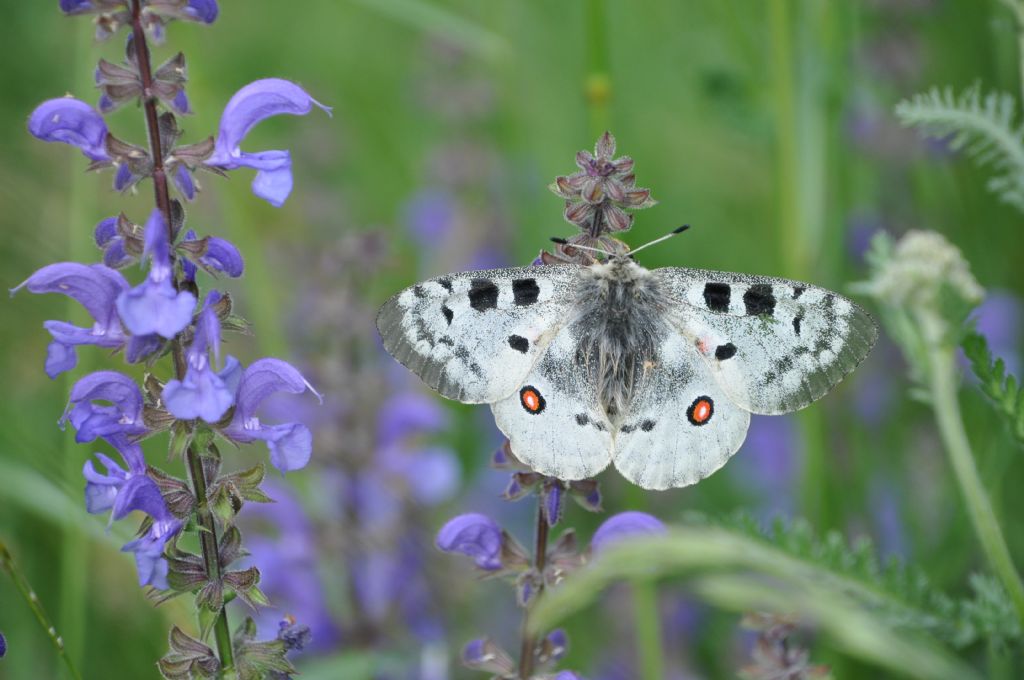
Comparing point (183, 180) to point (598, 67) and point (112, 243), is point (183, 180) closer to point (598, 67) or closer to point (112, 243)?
point (112, 243)

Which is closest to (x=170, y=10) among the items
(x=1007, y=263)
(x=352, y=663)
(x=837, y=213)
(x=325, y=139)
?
(x=352, y=663)

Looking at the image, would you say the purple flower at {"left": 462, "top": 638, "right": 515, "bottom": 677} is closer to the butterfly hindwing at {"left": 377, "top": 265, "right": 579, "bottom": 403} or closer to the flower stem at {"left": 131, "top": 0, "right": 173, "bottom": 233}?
the butterfly hindwing at {"left": 377, "top": 265, "right": 579, "bottom": 403}

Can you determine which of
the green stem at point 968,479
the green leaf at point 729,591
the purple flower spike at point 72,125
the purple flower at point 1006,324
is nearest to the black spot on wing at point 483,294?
the purple flower spike at point 72,125

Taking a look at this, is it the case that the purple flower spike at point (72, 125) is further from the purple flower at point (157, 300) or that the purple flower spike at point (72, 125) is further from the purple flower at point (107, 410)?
the purple flower at point (107, 410)

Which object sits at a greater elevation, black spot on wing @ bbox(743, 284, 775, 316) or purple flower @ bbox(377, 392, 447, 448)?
purple flower @ bbox(377, 392, 447, 448)

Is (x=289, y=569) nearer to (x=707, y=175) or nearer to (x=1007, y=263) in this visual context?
(x=1007, y=263)

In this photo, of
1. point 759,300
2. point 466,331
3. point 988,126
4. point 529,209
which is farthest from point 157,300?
point 529,209

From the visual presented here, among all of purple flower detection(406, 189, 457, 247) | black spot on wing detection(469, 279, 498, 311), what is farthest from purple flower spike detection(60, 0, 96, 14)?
purple flower detection(406, 189, 457, 247)
